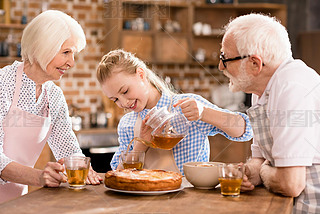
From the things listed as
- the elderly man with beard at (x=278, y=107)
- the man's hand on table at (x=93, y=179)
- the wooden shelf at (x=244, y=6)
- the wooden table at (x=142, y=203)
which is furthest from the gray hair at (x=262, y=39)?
the wooden shelf at (x=244, y=6)

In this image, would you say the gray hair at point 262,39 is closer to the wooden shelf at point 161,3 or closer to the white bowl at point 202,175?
the white bowl at point 202,175

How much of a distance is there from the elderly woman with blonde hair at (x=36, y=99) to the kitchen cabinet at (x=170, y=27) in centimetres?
255

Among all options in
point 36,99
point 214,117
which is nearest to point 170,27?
point 36,99

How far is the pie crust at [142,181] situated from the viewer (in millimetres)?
1568

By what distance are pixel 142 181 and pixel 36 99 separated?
33.3 inches

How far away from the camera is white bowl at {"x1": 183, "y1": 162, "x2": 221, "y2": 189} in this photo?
167cm

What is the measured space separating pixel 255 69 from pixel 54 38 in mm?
872

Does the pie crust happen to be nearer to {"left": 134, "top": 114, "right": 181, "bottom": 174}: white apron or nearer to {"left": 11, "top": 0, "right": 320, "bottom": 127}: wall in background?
{"left": 134, "top": 114, "right": 181, "bottom": 174}: white apron

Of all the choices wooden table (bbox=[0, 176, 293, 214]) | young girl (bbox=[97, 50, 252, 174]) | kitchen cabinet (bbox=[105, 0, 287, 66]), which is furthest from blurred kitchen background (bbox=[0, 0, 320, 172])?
wooden table (bbox=[0, 176, 293, 214])

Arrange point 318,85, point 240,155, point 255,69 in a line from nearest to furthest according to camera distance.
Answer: point 318,85 → point 255,69 → point 240,155

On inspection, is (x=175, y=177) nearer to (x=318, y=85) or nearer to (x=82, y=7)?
(x=318, y=85)

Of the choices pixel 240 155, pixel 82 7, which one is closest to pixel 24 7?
pixel 82 7

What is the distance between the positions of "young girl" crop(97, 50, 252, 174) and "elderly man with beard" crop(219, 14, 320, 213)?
8.1 inches

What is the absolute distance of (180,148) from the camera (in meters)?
2.16
